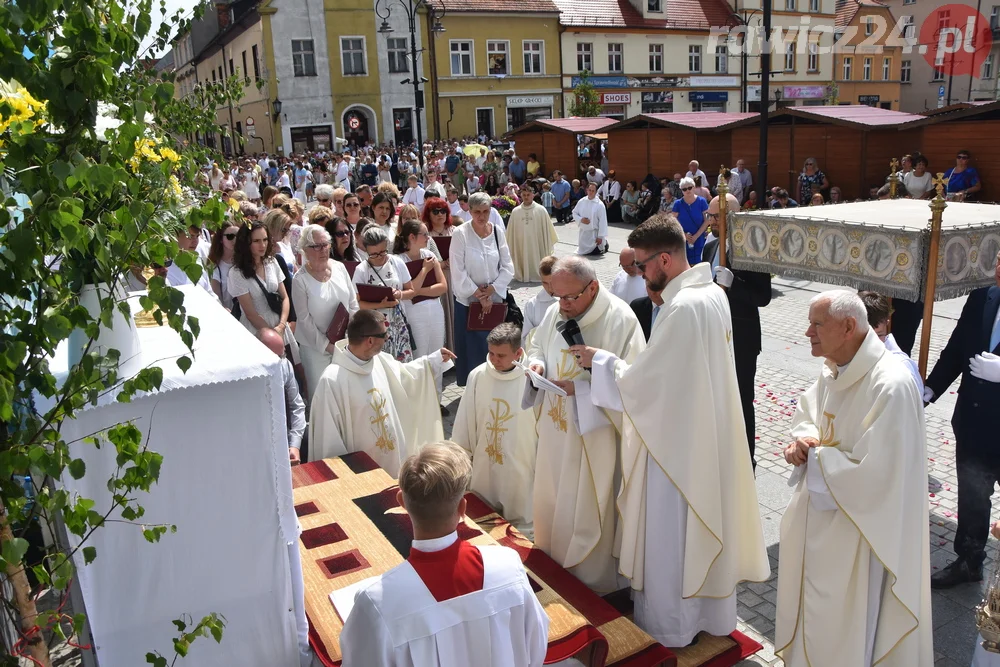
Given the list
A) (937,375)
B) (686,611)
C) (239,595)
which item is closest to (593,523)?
(686,611)

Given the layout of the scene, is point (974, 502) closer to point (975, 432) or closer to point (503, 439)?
point (975, 432)

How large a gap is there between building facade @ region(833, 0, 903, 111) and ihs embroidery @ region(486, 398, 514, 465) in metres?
48.1

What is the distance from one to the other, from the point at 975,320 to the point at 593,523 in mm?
2360

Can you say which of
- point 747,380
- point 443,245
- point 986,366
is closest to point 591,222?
point 443,245

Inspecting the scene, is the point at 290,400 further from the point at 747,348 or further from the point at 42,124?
the point at 42,124

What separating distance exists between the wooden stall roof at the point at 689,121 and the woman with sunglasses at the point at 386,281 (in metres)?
14.7

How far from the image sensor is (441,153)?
27344 millimetres

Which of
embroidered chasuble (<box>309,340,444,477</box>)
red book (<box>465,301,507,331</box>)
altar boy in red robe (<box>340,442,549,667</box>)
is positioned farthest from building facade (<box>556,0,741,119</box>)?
altar boy in red robe (<box>340,442,549,667</box>)

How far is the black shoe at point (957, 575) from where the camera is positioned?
4.36 m

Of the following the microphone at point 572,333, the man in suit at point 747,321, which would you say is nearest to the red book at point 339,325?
the microphone at point 572,333

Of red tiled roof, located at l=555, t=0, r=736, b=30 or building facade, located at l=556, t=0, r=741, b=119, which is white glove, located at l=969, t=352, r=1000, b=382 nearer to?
building facade, located at l=556, t=0, r=741, b=119

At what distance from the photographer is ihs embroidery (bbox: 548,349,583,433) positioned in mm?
4129

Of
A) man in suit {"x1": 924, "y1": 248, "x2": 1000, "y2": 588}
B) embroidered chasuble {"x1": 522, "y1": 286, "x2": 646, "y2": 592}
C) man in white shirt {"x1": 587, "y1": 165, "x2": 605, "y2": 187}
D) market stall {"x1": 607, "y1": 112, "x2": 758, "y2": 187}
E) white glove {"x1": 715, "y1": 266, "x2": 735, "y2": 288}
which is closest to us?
embroidered chasuble {"x1": 522, "y1": 286, "x2": 646, "y2": 592}

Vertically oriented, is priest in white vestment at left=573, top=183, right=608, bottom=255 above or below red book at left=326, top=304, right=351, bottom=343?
below
